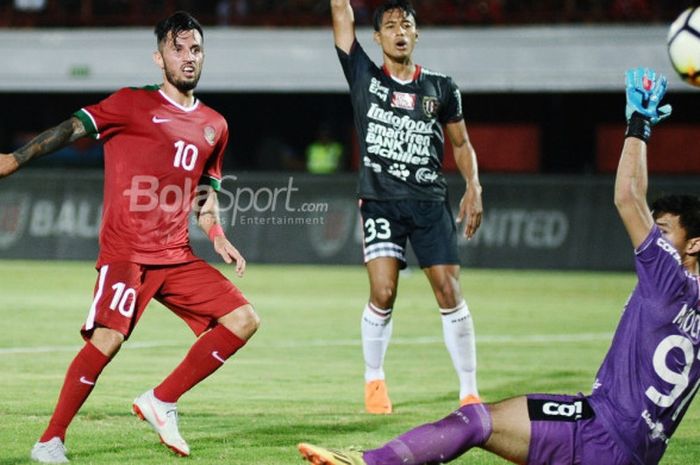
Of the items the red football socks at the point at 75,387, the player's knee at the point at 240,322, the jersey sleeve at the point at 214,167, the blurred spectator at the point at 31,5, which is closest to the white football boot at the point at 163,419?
the red football socks at the point at 75,387

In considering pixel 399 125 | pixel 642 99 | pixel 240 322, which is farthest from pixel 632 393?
pixel 399 125

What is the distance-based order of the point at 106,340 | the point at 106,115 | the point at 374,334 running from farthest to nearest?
the point at 374,334 < the point at 106,115 < the point at 106,340

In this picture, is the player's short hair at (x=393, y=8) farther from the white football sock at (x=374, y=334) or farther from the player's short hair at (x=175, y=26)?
the white football sock at (x=374, y=334)

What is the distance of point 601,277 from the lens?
67.4ft

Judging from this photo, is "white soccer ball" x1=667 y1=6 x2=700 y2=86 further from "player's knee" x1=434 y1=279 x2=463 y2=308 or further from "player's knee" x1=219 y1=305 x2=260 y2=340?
"player's knee" x1=219 y1=305 x2=260 y2=340

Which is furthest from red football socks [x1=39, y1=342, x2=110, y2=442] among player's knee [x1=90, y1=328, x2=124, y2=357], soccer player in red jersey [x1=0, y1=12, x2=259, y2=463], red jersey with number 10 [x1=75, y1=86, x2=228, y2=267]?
red jersey with number 10 [x1=75, y1=86, x2=228, y2=267]

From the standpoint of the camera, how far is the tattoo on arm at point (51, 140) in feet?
21.7

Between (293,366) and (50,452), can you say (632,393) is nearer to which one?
(50,452)

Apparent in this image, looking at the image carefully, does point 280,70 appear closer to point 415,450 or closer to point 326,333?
point 326,333

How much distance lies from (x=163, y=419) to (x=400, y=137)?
267cm

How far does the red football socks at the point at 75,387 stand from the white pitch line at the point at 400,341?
4555mm

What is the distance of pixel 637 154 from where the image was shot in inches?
212

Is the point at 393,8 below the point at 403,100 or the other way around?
the other way around

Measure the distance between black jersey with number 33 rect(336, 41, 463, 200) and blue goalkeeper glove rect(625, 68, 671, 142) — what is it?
10.6 feet
